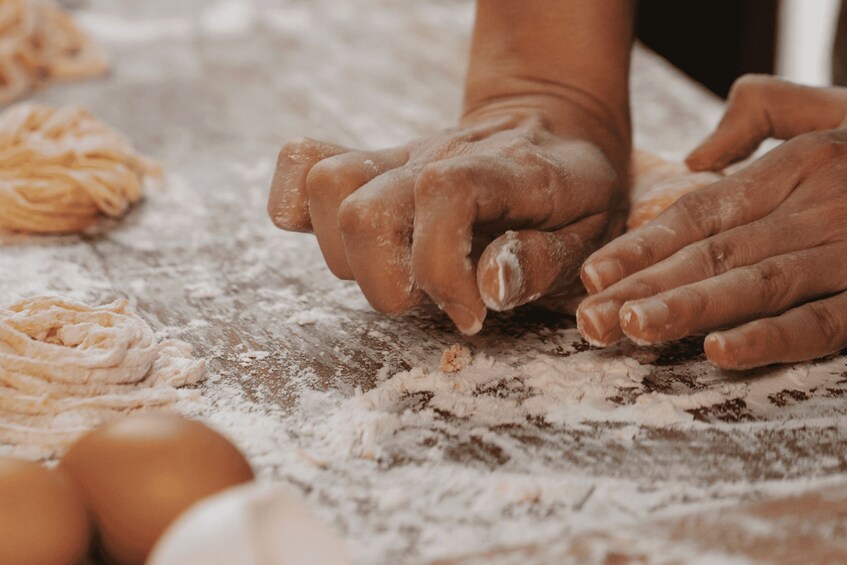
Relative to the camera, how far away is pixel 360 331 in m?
1.06

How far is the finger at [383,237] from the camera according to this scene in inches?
35.3

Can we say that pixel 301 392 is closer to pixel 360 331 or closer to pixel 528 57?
pixel 360 331

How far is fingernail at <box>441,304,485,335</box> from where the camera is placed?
2.93 feet

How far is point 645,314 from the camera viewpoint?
86cm

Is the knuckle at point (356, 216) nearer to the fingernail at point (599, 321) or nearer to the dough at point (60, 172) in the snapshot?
the fingernail at point (599, 321)

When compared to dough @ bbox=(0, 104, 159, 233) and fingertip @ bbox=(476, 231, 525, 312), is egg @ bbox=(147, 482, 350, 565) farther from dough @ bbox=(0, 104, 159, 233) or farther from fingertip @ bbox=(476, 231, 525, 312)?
dough @ bbox=(0, 104, 159, 233)

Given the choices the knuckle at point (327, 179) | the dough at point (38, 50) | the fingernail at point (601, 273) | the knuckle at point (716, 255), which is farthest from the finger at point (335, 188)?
the dough at point (38, 50)

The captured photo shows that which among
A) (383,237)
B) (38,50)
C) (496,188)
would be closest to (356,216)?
(383,237)

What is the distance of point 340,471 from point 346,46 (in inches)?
78.7

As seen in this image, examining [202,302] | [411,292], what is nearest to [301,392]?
[411,292]

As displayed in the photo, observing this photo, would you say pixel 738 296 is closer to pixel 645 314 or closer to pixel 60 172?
pixel 645 314

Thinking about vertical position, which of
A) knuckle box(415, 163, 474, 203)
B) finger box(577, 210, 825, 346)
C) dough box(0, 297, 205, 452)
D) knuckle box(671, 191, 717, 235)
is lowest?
dough box(0, 297, 205, 452)

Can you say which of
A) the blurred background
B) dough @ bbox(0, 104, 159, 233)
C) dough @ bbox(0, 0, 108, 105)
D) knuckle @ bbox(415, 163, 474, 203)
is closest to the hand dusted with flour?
knuckle @ bbox(415, 163, 474, 203)

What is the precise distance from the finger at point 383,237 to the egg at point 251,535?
15.4 inches
